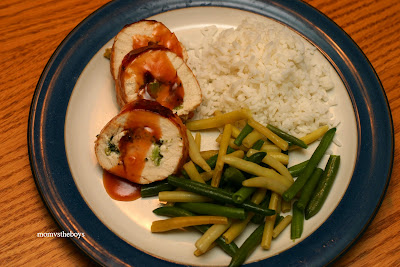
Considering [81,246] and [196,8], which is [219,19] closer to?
[196,8]

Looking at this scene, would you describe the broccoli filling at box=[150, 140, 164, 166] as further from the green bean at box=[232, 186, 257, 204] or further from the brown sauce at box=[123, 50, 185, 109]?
the green bean at box=[232, 186, 257, 204]

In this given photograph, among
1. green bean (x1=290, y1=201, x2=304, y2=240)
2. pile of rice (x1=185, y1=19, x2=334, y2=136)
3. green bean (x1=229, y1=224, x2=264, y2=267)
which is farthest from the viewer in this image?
pile of rice (x1=185, y1=19, x2=334, y2=136)

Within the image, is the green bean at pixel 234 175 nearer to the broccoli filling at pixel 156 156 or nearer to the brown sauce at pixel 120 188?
the broccoli filling at pixel 156 156

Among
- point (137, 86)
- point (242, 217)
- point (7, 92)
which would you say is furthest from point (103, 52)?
point (242, 217)

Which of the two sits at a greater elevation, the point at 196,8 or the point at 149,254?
the point at 196,8

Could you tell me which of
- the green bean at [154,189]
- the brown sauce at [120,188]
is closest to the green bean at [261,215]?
the green bean at [154,189]

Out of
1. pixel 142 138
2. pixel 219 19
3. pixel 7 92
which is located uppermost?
pixel 219 19

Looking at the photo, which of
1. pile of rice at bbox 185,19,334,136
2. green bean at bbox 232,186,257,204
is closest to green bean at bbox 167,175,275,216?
green bean at bbox 232,186,257,204
